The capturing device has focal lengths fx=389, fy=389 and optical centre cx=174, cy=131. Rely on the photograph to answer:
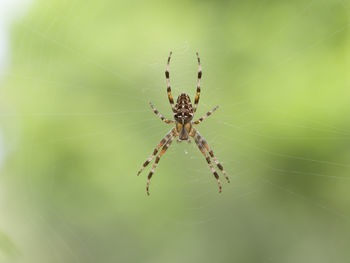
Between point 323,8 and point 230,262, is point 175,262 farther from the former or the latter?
point 323,8

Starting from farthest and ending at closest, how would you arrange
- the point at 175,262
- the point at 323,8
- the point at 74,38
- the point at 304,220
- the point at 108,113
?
the point at 74,38, the point at 108,113, the point at 175,262, the point at 304,220, the point at 323,8

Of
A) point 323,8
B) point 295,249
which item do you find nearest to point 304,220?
point 295,249

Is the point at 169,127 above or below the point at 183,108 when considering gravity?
below

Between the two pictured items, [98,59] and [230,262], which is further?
[98,59]

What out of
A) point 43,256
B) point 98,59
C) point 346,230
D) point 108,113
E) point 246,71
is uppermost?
point 98,59

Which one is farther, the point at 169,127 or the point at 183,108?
the point at 169,127

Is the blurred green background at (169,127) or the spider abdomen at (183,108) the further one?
the blurred green background at (169,127)

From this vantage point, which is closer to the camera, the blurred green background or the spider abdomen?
the spider abdomen

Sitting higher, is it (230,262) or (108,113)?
(108,113)
